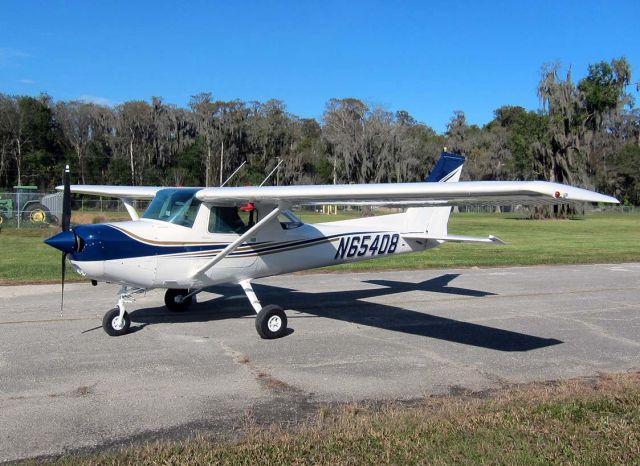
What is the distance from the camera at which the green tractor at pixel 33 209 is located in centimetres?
3366

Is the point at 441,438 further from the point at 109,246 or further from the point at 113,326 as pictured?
the point at 113,326

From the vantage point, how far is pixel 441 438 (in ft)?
15.2

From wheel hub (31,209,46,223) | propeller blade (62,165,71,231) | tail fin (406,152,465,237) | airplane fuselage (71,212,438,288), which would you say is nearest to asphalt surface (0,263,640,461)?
airplane fuselage (71,212,438,288)

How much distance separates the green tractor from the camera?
33.7 metres

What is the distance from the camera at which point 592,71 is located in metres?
66.5

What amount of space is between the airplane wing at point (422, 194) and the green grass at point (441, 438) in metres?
1.94

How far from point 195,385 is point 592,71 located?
70.4 meters

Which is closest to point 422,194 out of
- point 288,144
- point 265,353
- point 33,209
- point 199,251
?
point 265,353

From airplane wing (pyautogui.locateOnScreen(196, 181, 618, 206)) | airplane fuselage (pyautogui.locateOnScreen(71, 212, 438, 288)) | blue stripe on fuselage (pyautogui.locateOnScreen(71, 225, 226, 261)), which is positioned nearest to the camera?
airplane wing (pyautogui.locateOnScreen(196, 181, 618, 206))

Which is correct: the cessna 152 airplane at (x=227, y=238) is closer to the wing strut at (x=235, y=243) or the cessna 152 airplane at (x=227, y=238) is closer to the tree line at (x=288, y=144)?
the wing strut at (x=235, y=243)

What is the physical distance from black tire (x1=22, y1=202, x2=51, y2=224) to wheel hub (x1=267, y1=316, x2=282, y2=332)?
1116 inches

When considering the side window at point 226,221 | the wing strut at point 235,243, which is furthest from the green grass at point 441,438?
the side window at point 226,221

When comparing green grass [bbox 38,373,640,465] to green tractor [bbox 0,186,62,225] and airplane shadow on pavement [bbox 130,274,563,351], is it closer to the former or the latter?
airplane shadow on pavement [bbox 130,274,563,351]

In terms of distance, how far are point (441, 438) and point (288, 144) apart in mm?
88134
